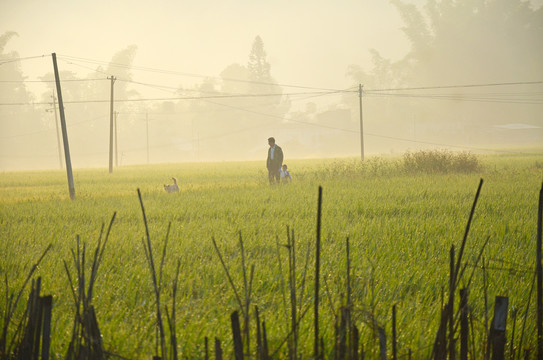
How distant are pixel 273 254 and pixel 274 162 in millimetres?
9662

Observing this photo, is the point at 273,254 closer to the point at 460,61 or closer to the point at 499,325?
the point at 499,325

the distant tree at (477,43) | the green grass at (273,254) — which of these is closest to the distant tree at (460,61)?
the distant tree at (477,43)

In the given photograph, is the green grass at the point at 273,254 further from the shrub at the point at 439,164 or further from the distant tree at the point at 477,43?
the distant tree at the point at 477,43

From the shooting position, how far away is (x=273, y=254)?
559 cm

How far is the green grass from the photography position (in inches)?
129

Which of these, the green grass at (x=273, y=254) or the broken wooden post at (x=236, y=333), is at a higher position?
the broken wooden post at (x=236, y=333)

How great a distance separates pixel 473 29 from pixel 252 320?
266 feet

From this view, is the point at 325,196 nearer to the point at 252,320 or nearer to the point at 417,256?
the point at 417,256

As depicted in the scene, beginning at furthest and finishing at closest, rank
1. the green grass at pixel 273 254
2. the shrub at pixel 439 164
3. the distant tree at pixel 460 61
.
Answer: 1. the distant tree at pixel 460 61
2. the shrub at pixel 439 164
3. the green grass at pixel 273 254

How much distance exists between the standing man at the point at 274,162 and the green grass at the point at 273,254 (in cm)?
300

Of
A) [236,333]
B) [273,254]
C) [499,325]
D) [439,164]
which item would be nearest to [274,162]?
[439,164]

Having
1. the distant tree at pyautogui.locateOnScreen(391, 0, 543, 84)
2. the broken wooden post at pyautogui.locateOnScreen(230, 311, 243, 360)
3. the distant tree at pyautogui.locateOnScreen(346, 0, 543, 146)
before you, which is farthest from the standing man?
the distant tree at pyautogui.locateOnScreen(391, 0, 543, 84)

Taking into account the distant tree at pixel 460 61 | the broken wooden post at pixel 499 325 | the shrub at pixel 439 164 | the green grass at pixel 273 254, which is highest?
the distant tree at pixel 460 61

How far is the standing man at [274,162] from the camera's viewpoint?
48.7 ft
